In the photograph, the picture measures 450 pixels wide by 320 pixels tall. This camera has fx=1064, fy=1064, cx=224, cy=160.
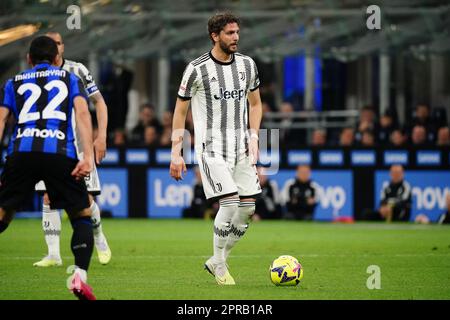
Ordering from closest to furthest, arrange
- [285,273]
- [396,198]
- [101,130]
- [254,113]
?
1. [285,273]
2. [101,130]
3. [254,113]
4. [396,198]

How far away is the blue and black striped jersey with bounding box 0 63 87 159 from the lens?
8.03 metres

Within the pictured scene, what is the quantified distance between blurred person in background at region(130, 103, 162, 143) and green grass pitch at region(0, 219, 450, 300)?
2806 mm

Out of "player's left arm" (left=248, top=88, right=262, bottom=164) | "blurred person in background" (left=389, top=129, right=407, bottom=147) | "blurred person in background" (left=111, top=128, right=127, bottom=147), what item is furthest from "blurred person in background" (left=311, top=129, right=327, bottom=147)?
"player's left arm" (left=248, top=88, right=262, bottom=164)

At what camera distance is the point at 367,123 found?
789 inches

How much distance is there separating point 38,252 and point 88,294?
17.9ft

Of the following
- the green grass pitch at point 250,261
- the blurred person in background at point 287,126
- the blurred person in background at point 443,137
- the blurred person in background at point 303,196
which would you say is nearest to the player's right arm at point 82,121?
the green grass pitch at point 250,261

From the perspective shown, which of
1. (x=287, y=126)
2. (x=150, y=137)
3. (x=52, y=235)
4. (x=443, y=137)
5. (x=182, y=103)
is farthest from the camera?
(x=287, y=126)

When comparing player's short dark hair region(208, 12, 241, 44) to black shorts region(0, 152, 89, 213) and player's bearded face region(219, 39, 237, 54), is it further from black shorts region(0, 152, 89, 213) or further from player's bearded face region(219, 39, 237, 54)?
black shorts region(0, 152, 89, 213)

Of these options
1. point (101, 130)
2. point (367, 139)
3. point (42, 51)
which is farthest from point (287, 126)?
point (42, 51)

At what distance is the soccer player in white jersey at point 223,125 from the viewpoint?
9.68 meters

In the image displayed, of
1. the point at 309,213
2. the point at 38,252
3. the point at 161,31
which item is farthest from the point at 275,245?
the point at 161,31

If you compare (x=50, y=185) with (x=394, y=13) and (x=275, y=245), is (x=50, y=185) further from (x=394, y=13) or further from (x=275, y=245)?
(x=394, y=13)

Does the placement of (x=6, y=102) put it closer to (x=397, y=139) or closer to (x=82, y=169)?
(x=82, y=169)

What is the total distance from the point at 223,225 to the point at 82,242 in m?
1.89
